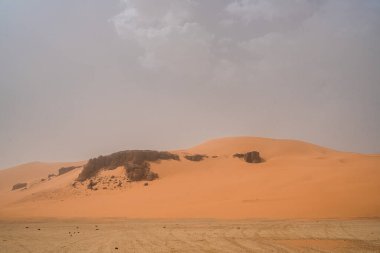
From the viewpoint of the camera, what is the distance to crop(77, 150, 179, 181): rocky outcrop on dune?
111ft

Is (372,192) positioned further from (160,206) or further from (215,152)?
(215,152)

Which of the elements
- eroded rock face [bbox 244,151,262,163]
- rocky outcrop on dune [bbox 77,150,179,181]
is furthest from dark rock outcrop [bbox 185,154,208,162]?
eroded rock face [bbox 244,151,262,163]

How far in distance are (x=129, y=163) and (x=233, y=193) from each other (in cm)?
1263

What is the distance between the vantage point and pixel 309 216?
19.0m

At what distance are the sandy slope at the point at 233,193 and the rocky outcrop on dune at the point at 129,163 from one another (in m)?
1.20

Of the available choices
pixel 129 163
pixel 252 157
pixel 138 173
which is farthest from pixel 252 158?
pixel 129 163

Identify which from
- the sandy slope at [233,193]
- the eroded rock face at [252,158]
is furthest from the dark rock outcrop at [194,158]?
the eroded rock face at [252,158]

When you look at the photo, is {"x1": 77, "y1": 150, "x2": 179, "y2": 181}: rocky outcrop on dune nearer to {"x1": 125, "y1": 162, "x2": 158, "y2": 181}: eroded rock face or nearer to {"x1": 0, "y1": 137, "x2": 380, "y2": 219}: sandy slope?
{"x1": 125, "y1": 162, "x2": 158, "y2": 181}: eroded rock face

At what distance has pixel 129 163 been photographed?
34.4 m

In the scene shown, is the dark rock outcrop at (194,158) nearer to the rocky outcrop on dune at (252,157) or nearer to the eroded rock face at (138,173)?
the rocky outcrop on dune at (252,157)

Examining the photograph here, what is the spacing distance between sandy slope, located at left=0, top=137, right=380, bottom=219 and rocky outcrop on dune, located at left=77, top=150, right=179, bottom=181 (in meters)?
1.20

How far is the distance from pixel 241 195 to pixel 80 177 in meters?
18.6

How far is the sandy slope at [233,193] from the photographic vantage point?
21.1 m

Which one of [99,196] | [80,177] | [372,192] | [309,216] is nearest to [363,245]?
[309,216]
